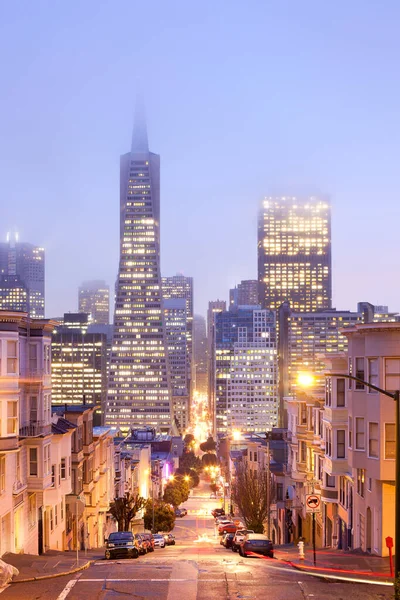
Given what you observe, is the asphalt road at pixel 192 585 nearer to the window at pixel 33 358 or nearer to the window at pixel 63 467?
the window at pixel 33 358

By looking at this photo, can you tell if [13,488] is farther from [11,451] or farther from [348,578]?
[348,578]

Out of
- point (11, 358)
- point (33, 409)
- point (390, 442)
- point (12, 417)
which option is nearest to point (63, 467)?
point (33, 409)

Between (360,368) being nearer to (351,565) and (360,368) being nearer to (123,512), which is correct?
(351,565)

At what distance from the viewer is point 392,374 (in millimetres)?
35531

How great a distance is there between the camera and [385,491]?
118ft

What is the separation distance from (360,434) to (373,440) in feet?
4.52

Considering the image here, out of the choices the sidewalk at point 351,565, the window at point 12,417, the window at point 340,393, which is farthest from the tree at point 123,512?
the sidewalk at point 351,565

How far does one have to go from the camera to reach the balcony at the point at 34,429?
42.6m

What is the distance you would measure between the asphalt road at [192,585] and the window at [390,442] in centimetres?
629

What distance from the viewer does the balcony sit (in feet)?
140

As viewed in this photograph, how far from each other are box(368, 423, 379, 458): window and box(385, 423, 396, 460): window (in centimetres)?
50

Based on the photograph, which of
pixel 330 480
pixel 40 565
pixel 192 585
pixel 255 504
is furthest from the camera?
pixel 255 504

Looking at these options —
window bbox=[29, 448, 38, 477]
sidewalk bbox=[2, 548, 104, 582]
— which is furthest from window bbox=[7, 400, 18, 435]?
sidewalk bbox=[2, 548, 104, 582]

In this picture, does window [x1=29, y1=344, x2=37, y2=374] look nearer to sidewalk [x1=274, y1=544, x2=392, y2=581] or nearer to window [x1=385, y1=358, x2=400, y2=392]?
sidewalk [x1=274, y1=544, x2=392, y2=581]
